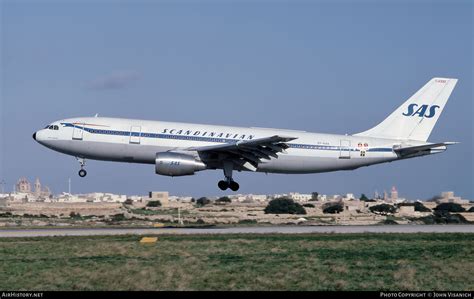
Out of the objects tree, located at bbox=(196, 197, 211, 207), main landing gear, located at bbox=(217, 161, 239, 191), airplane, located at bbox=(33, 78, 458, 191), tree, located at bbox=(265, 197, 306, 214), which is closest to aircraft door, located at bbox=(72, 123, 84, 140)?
airplane, located at bbox=(33, 78, 458, 191)

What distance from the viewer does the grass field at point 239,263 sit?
24031 mm

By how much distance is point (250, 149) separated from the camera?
45.5 metres

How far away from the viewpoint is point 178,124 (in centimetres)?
4703

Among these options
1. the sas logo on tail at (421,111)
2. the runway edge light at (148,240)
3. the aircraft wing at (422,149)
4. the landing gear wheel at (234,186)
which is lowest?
the runway edge light at (148,240)

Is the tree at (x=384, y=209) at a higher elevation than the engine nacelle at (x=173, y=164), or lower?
lower

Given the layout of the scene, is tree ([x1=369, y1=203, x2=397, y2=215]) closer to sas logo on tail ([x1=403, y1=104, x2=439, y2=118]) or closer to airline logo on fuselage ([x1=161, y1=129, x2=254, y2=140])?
sas logo on tail ([x1=403, y1=104, x2=439, y2=118])

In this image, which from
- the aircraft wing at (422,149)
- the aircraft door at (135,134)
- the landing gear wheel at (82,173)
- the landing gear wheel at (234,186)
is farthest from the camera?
the landing gear wheel at (234,186)

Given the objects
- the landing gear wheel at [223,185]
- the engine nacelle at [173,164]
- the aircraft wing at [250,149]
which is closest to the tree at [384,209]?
the landing gear wheel at [223,185]

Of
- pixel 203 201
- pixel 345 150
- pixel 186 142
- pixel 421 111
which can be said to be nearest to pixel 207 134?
pixel 186 142

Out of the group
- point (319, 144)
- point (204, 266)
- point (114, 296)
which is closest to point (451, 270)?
point (204, 266)

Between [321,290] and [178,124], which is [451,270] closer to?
[321,290]

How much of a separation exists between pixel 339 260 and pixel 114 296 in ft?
33.1

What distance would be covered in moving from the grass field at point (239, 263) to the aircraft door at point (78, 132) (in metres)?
10.8

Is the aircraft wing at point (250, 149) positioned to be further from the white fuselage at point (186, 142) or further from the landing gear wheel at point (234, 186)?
the landing gear wheel at point (234, 186)
